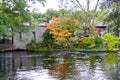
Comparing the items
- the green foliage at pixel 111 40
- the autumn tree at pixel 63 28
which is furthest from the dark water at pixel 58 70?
the autumn tree at pixel 63 28

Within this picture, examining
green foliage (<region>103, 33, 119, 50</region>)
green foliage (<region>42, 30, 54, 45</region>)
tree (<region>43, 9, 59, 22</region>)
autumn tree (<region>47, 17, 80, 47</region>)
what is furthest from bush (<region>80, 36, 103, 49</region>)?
tree (<region>43, 9, 59, 22</region>)

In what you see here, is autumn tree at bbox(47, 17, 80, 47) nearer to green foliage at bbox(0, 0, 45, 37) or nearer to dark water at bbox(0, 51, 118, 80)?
green foliage at bbox(0, 0, 45, 37)

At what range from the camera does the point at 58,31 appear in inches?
1858

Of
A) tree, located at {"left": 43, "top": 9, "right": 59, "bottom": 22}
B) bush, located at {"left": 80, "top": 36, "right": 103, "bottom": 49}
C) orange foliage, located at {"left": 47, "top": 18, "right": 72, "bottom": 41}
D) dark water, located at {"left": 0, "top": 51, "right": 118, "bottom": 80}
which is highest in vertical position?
tree, located at {"left": 43, "top": 9, "right": 59, "bottom": 22}

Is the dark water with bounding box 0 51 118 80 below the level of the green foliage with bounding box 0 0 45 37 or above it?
below

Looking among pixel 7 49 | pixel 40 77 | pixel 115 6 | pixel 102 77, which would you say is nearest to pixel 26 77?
pixel 40 77

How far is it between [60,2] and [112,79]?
36.9 meters

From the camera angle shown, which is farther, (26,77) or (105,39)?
(105,39)

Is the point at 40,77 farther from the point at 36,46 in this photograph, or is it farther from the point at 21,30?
the point at 36,46

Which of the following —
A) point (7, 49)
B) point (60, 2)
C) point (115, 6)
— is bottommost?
point (7, 49)

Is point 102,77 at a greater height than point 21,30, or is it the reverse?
point 21,30

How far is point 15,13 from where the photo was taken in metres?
31.4

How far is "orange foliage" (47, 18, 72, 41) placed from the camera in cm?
4669

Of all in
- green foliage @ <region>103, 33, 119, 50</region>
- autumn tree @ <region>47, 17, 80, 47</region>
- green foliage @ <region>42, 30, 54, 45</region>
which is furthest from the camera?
green foliage @ <region>42, 30, 54, 45</region>
